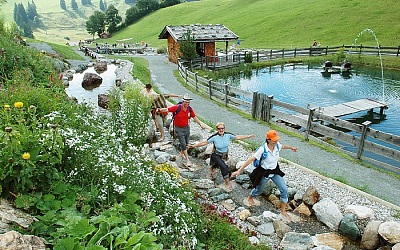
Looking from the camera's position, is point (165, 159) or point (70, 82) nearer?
point (165, 159)

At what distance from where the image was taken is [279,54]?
1479 inches

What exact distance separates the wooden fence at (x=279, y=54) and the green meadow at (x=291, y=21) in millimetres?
5243

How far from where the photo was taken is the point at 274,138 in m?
6.41

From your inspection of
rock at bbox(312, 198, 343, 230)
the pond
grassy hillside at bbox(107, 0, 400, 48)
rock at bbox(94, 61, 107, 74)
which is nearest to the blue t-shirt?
rock at bbox(312, 198, 343, 230)

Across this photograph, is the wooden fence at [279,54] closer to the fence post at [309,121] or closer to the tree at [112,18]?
the fence post at [309,121]

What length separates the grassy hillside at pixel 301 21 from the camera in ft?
150

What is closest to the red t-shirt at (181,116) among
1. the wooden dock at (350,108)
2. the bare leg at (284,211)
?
the bare leg at (284,211)

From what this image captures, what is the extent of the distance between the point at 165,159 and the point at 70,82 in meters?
16.2

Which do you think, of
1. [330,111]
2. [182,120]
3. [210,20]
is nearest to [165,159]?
[182,120]

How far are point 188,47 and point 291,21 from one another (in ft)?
115

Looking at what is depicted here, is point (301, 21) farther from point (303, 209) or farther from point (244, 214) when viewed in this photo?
point (244, 214)

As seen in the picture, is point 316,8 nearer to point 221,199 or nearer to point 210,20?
point 210,20

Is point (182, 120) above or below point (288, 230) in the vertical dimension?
above

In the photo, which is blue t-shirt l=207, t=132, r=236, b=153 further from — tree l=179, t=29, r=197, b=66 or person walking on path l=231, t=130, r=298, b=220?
tree l=179, t=29, r=197, b=66
